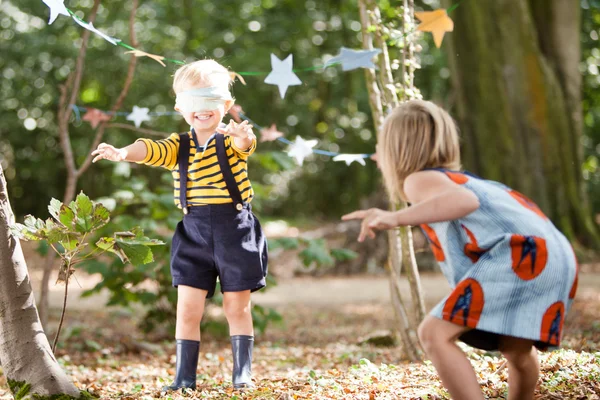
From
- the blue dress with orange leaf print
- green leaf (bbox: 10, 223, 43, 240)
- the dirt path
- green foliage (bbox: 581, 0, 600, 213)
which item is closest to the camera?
the blue dress with orange leaf print

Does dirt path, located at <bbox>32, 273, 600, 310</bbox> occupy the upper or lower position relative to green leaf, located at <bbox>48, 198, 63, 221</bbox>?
lower

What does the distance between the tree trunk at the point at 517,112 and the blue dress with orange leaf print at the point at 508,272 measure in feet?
25.0

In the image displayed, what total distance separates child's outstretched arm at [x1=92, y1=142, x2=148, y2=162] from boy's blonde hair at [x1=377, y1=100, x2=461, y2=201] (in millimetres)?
1171

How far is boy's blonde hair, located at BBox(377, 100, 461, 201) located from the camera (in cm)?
243

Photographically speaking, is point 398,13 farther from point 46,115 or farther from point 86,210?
point 46,115

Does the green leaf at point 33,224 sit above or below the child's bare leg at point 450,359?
above

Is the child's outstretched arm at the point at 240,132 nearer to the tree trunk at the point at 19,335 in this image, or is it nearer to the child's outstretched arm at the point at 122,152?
the child's outstretched arm at the point at 122,152

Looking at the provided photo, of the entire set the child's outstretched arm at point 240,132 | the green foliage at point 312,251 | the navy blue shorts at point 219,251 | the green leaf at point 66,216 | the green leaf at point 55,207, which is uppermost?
the child's outstretched arm at point 240,132

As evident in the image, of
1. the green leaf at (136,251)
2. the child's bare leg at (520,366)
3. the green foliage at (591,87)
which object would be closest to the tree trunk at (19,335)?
the green leaf at (136,251)

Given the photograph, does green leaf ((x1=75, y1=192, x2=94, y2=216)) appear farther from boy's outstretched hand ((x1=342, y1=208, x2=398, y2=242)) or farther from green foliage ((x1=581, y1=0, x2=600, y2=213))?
green foliage ((x1=581, y1=0, x2=600, y2=213))

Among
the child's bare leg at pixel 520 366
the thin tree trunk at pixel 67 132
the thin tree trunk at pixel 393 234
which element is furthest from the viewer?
the thin tree trunk at pixel 67 132

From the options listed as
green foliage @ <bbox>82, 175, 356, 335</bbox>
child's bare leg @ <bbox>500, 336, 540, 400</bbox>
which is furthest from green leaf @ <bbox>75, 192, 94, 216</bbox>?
green foliage @ <bbox>82, 175, 356, 335</bbox>

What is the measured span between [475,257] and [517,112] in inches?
305

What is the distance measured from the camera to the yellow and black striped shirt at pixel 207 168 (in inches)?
125
